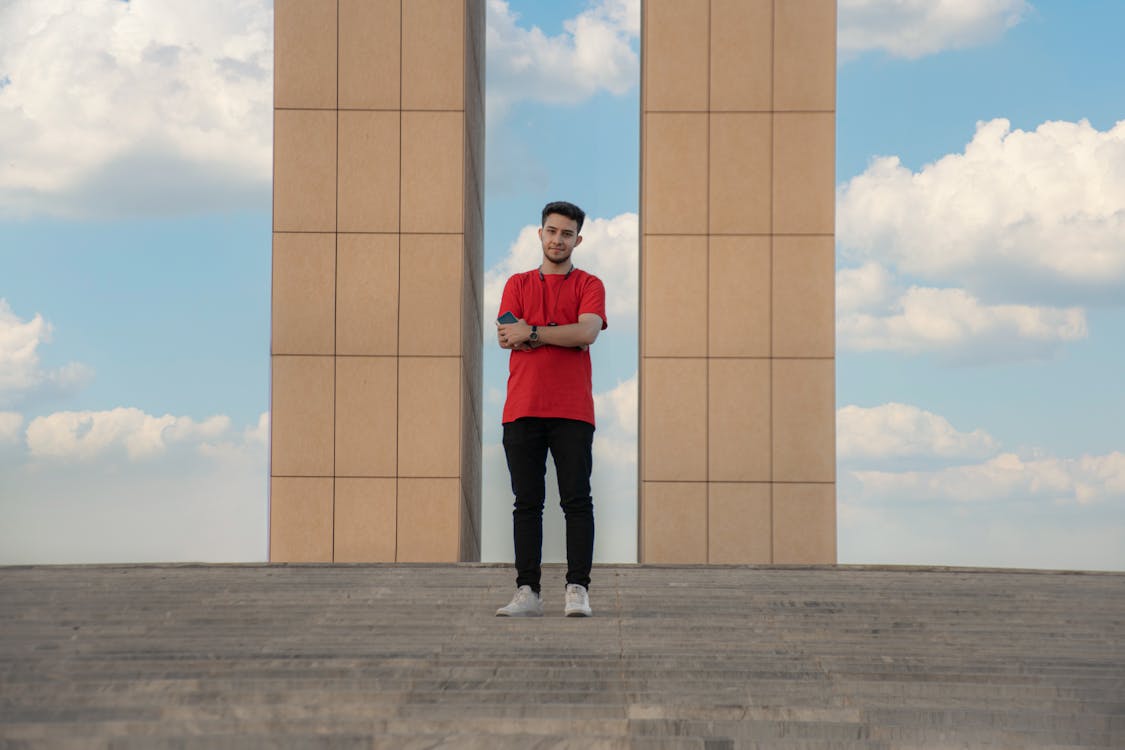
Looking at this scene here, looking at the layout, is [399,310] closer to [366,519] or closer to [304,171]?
[304,171]

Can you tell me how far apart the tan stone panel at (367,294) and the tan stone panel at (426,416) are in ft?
1.27

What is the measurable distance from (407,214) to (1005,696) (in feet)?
31.3

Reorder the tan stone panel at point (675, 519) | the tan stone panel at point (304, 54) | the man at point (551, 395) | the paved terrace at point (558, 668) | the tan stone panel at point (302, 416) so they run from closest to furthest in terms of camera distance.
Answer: the paved terrace at point (558, 668), the man at point (551, 395), the tan stone panel at point (675, 519), the tan stone panel at point (302, 416), the tan stone panel at point (304, 54)

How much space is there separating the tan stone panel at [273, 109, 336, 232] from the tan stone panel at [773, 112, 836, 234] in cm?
468

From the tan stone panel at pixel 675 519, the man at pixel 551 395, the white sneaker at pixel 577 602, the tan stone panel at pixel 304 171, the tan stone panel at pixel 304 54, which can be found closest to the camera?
the white sneaker at pixel 577 602

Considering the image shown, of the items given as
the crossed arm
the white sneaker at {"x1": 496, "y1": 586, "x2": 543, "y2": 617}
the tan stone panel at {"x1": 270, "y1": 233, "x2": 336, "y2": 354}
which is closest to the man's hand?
the crossed arm

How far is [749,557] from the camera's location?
44.3 feet

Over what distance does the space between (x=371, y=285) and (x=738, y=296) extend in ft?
12.6

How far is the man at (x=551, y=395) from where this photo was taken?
22.0 ft

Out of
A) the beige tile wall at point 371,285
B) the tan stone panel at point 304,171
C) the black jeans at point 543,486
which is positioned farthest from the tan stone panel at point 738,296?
the black jeans at point 543,486

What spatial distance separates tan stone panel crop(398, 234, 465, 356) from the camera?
44.4ft

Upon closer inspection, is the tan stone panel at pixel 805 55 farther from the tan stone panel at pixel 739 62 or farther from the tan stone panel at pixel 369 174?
the tan stone panel at pixel 369 174

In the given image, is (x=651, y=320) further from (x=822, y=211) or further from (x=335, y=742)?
(x=335, y=742)

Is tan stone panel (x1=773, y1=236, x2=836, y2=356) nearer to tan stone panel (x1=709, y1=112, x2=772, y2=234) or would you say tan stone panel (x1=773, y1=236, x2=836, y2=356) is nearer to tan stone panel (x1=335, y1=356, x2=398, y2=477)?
tan stone panel (x1=709, y1=112, x2=772, y2=234)
